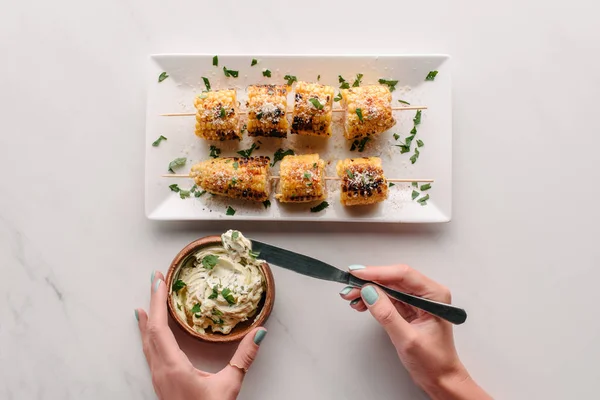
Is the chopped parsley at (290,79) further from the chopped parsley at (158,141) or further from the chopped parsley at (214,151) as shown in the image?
the chopped parsley at (158,141)

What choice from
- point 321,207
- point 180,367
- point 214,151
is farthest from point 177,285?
point 321,207

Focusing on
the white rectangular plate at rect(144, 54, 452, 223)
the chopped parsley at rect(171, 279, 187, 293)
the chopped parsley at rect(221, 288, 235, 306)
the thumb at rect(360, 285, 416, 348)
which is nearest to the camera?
the thumb at rect(360, 285, 416, 348)

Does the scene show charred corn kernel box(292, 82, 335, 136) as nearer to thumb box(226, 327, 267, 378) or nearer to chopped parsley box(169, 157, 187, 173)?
chopped parsley box(169, 157, 187, 173)

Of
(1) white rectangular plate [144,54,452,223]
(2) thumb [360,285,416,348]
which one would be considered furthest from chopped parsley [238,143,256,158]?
(2) thumb [360,285,416,348]

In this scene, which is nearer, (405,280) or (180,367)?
(180,367)

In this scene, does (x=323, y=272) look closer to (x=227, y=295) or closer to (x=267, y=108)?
(x=227, y=295)

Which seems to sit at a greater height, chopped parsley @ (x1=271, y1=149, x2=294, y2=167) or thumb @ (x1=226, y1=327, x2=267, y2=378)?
chopped parsley @ (x1=271, y1=149, x2=294, y2=167)

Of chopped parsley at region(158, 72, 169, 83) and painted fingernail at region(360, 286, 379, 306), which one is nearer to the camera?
painted fingernail at region(360, 286, 379, 306)

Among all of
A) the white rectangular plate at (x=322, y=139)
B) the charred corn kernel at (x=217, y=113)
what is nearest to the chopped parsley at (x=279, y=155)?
the white rectangular plate at (x=322, y=139)
